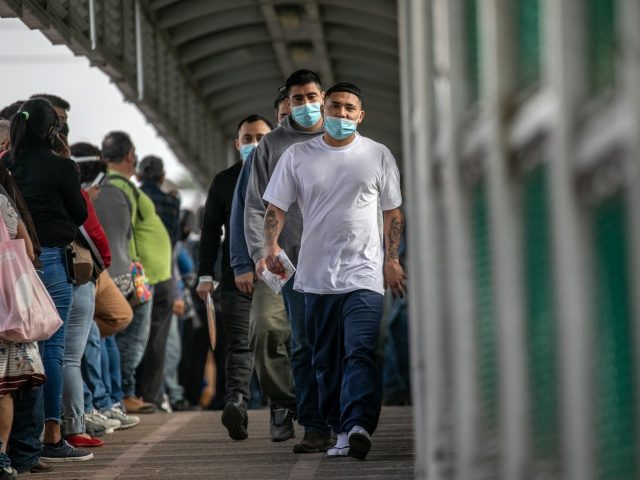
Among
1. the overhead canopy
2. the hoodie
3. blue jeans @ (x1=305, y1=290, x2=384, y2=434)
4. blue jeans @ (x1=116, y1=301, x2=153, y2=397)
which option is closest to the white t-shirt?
blue jeans @ (x1=305, y1=290, x2=384, y2=434)

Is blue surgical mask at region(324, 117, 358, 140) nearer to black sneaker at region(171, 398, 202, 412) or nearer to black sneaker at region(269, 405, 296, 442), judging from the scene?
black sneaker at region(269, 405, 296, 442)

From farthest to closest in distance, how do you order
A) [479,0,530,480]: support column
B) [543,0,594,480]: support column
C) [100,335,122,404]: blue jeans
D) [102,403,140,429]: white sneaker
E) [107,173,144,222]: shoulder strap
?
[107,173,144,222]: shoulder strap → [100,335,122,404]: blue jeans → [102,403,140,429]: white sneaker → [479,0,530,480]: support column → [543,0,594,480]: support column

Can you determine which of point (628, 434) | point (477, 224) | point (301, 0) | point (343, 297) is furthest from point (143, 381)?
point (628, 434)

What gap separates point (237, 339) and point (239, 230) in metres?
0.83

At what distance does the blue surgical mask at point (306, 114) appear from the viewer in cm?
877

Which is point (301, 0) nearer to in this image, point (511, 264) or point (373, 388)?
point (373, 388)

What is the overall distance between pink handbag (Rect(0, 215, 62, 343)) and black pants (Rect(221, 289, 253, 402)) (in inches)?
102

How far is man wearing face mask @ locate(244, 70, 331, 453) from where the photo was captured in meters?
8.28

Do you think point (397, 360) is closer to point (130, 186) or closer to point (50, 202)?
point (130, 186)

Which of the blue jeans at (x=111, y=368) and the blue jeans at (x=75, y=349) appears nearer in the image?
the blue jeans at (x=75, y=349)

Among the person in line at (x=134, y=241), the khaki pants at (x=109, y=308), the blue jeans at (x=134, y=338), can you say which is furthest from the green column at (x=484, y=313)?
the blue jeans at (x=134, y=338)

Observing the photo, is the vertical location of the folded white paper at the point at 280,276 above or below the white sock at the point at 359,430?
above

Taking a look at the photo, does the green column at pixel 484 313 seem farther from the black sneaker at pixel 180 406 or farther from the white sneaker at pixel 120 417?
the black sneaker at pixel 180 406

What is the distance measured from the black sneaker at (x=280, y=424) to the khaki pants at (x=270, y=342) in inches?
2.6
